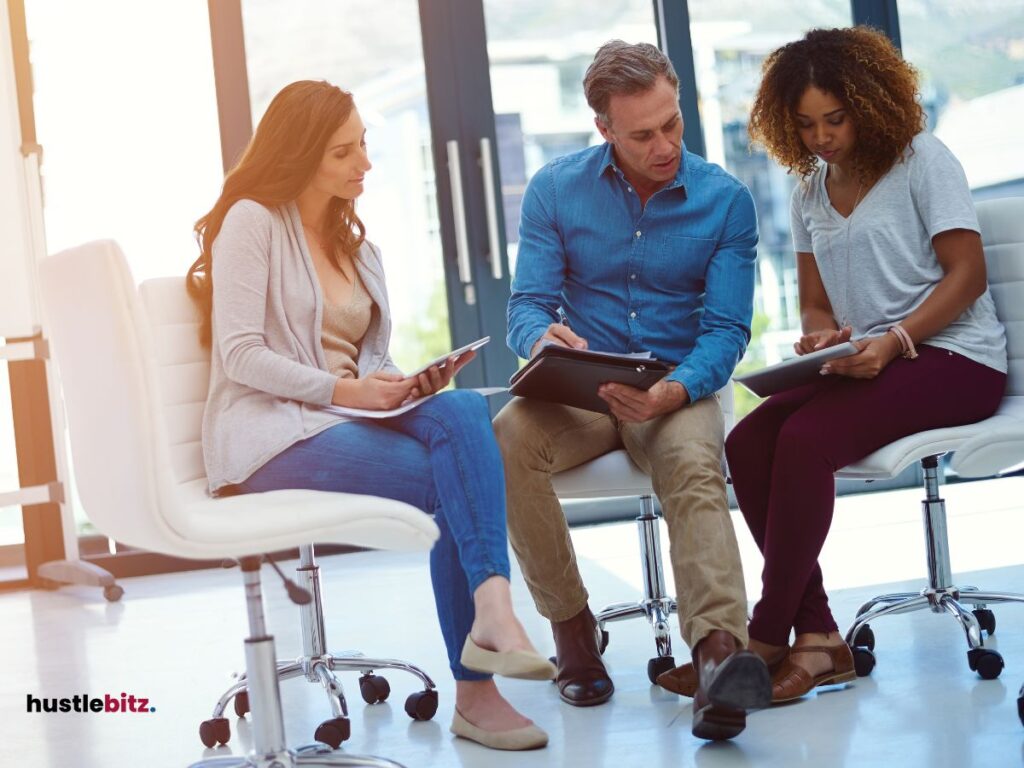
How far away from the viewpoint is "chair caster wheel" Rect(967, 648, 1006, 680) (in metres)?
2.13

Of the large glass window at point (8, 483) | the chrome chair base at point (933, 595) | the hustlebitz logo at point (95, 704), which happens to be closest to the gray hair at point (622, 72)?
the chrome chair base at point (933, 595)

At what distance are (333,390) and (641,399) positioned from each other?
21.1 inches

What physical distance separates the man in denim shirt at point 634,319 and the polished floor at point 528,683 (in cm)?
19

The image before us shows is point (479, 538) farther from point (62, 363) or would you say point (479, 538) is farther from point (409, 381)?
point (62, 363)

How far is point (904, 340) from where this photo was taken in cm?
220

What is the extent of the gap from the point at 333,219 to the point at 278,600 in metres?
1.61

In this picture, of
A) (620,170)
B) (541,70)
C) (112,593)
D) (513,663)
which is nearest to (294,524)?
(513,663)

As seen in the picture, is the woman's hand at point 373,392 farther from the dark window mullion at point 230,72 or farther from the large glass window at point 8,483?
the large glass window at point 8,483

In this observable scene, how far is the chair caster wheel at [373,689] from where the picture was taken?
2.35 m

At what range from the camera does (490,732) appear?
6.52 feet

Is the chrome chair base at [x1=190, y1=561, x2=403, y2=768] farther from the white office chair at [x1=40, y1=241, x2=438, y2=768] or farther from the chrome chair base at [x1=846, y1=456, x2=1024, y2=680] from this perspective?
the chrome chair base at [x1=846, y1=456, x2=1024, y2=680]

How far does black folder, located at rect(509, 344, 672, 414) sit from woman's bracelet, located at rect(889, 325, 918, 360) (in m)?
0.43

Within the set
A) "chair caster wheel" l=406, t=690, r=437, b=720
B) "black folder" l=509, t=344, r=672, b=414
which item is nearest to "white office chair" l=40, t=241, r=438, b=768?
"chair caster wheel" l=406, t=690, r=437, b=720

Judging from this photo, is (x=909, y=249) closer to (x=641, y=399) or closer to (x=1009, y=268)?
(x=1009, y=268)
